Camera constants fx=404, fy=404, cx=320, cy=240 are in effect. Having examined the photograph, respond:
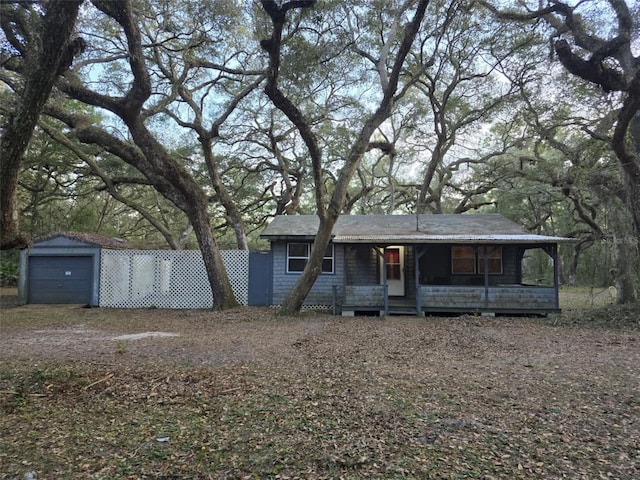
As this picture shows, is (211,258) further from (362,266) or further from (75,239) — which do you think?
(75,239)

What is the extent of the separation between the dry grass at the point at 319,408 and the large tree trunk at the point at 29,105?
1798 millimetres

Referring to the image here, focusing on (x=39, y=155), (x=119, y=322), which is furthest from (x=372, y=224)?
(x=39, y=155)

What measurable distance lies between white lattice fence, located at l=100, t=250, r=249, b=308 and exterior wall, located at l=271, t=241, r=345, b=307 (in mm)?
1031

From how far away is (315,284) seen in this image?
13086 millimetres

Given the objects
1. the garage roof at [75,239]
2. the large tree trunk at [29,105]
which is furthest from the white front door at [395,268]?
the large tree trunk at [29,105]

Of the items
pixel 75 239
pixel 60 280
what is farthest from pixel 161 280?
pixel 60 280

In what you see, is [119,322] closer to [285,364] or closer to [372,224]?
[285,364]

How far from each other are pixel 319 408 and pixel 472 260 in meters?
10.6

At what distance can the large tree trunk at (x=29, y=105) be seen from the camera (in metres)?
3.77

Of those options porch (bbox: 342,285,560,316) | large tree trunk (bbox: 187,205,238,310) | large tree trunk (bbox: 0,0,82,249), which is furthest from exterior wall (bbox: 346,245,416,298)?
large tree trunk (bbox: 0,0,82,249)

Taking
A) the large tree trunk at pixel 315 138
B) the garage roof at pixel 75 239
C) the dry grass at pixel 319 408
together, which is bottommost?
the dry grass at pixel 319 408

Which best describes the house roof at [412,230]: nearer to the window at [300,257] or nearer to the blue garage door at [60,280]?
the window at [300,257]

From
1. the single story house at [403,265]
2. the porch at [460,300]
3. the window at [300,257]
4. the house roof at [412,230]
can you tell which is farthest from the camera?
the window at [300,257]

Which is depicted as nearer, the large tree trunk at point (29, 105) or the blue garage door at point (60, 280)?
the large tree trunk at point (29, 105)
